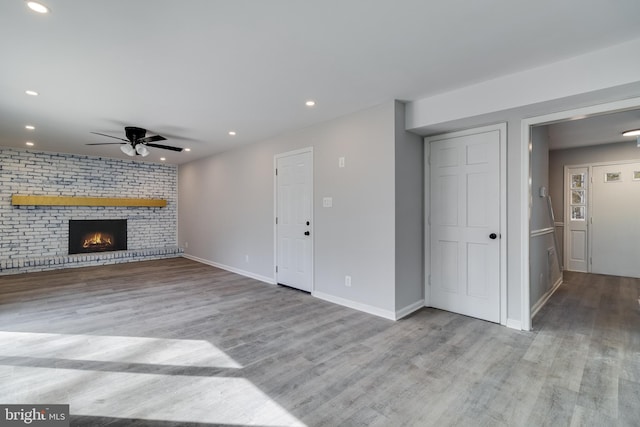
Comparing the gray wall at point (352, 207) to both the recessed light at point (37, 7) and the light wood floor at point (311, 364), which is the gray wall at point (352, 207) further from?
the recessed light at point (37, 7)

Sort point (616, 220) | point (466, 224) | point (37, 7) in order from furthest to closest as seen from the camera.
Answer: point (616, 220) → point (466, 224) → point (37, 7)

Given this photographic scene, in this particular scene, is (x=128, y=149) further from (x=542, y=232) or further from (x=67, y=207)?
(x=542, y=232)

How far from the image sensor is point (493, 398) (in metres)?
1.99

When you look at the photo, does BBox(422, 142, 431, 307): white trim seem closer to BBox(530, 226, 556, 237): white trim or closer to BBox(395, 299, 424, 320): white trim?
BBox(395, 299, 424, 320): white trim

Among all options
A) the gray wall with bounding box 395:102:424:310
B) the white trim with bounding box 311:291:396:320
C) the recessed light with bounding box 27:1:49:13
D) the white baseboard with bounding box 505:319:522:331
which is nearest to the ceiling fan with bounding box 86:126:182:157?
the recessed light with bounding box 27:1:49:13

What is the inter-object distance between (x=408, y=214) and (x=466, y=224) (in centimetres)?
70

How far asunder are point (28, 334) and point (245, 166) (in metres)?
3.80

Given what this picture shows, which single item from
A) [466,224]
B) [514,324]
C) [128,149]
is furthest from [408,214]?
[128,149]

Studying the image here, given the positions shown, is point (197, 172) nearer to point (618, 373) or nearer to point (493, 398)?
point (493, 398)

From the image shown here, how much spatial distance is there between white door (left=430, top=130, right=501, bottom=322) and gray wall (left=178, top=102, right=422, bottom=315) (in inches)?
10.3

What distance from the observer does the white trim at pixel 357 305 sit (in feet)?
11.3

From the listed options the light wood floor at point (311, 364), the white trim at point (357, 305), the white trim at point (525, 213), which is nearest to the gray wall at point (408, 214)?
the white trim at point (357, 305)

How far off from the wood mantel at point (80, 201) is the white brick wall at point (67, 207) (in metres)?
0.22

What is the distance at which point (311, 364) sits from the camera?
2438 mm
